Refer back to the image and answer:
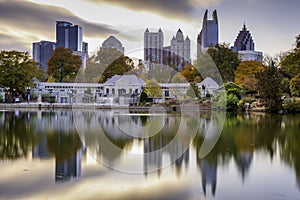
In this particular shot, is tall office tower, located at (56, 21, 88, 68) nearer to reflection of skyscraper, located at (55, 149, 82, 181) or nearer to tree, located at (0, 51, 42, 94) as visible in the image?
tree, located at (0, 51, 42, 94)

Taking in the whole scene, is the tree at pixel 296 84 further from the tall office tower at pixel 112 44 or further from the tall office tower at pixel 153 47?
the tall office tower at pixel 112 44

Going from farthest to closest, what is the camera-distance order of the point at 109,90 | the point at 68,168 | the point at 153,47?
1. the point at 153,47
2. the point at 109,90
3. the point at 68,168

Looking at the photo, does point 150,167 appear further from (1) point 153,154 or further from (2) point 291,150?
(2) point 291,150

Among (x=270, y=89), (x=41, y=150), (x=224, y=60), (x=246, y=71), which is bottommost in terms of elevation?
(x=41, y=150)

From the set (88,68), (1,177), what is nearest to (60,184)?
(1,177)

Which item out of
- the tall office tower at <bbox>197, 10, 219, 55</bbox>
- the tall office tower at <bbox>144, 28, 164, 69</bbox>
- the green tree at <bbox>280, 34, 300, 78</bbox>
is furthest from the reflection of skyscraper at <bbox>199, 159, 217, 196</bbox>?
the tall office tower at <bbox>197, 10, 219, 55</bbox>

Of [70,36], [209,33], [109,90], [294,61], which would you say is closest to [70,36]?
[70,36]

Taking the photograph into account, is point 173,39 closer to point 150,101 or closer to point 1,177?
point 150,101
